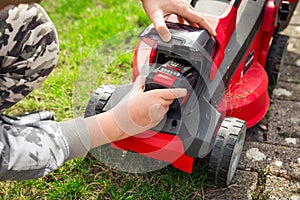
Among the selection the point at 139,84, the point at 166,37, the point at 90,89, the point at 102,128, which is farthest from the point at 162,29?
the point at 90,89

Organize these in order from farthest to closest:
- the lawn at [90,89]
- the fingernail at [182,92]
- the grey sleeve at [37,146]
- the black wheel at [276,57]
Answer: the black wheel at [276,57] < the lawn at [90,89] < the fingernail at [182,92] < the grey sleeve at [37,146]

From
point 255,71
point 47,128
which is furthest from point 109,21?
point 47,128

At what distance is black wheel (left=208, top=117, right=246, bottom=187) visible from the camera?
1.24 meters

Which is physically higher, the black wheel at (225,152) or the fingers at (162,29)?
the fingers at (162,29)

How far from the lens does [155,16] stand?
4.10 feet

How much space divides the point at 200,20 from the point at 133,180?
45 centimetres

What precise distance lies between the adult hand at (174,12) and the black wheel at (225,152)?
230mm

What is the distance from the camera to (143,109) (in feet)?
3.74

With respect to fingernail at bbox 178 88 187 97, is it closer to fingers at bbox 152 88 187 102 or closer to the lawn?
fingers at bbox 152 88 187 102

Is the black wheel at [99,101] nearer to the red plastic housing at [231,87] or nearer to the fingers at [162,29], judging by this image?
the red plastic housing at [231,87]

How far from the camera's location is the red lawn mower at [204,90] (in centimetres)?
121

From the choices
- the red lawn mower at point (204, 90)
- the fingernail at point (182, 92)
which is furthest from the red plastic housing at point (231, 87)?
the fingernail at point (182, 92)

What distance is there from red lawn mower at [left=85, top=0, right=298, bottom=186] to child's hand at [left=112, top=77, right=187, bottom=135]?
2cm

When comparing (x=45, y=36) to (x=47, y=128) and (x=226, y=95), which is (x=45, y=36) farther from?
(x=226, y=95)
